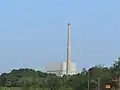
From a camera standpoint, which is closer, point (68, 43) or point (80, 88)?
point (68, 43)

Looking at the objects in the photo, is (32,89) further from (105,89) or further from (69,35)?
(105,89)

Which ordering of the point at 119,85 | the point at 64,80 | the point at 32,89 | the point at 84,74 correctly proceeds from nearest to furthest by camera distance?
the point at 119,85
the point at 32,89
the point at 64,80
the point at 84,74

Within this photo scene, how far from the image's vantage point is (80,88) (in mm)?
65250

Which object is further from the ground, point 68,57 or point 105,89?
point 68,57

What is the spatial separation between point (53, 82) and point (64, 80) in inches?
227

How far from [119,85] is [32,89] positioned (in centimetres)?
1818

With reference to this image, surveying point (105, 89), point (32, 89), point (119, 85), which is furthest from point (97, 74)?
point (105, 89)

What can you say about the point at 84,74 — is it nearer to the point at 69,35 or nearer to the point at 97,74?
the point at 97,74

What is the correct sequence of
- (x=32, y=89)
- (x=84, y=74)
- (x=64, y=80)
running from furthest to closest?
(x=84, y=74)
(x=64, y=80)
(x=32, y=89)

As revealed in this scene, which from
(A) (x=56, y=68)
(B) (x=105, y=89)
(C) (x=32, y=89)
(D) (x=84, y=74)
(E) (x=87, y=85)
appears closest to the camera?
(B) (x=105, y=89)

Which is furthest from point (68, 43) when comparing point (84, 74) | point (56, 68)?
point (56, 68)

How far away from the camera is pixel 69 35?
56719 millimetres

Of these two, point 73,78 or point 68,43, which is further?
point 73,78

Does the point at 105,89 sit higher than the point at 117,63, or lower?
lower
